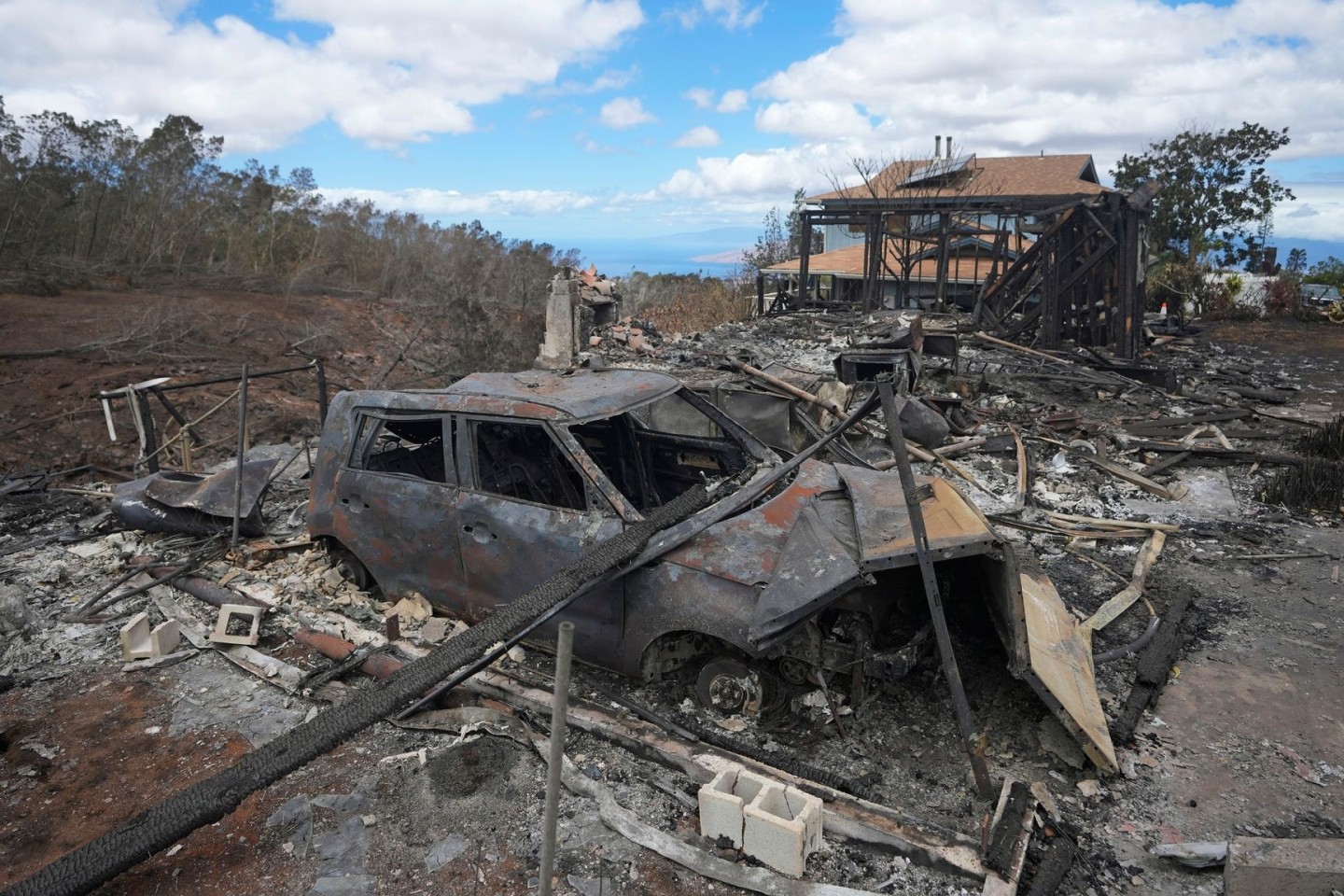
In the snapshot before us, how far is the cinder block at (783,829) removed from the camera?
293 cm

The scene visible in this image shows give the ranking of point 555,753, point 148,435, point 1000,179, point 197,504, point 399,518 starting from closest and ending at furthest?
point 555,753 < point 399,518 < point 197,504 < point 148,435 < point 1000,179

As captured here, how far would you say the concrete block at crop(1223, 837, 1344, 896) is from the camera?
2.85 metres

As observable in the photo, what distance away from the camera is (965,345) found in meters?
14.9

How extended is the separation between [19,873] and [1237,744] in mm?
5297

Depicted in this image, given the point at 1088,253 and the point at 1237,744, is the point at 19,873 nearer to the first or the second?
the point at 1237,744

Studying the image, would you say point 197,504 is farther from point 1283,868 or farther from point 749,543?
point 1283,868

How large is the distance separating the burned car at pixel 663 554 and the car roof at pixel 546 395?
1cm

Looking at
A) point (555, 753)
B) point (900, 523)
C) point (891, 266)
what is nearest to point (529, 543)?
point (900, 523)

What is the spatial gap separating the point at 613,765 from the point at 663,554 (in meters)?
0.97

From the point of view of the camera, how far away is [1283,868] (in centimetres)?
290

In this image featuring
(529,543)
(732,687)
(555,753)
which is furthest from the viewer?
(529,543)

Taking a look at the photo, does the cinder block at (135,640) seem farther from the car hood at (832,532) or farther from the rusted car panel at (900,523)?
the rusted car panel at (900,523)

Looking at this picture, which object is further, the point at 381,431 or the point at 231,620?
the point at 381,431

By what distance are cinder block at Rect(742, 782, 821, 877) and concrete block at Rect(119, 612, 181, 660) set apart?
352 centimetres
